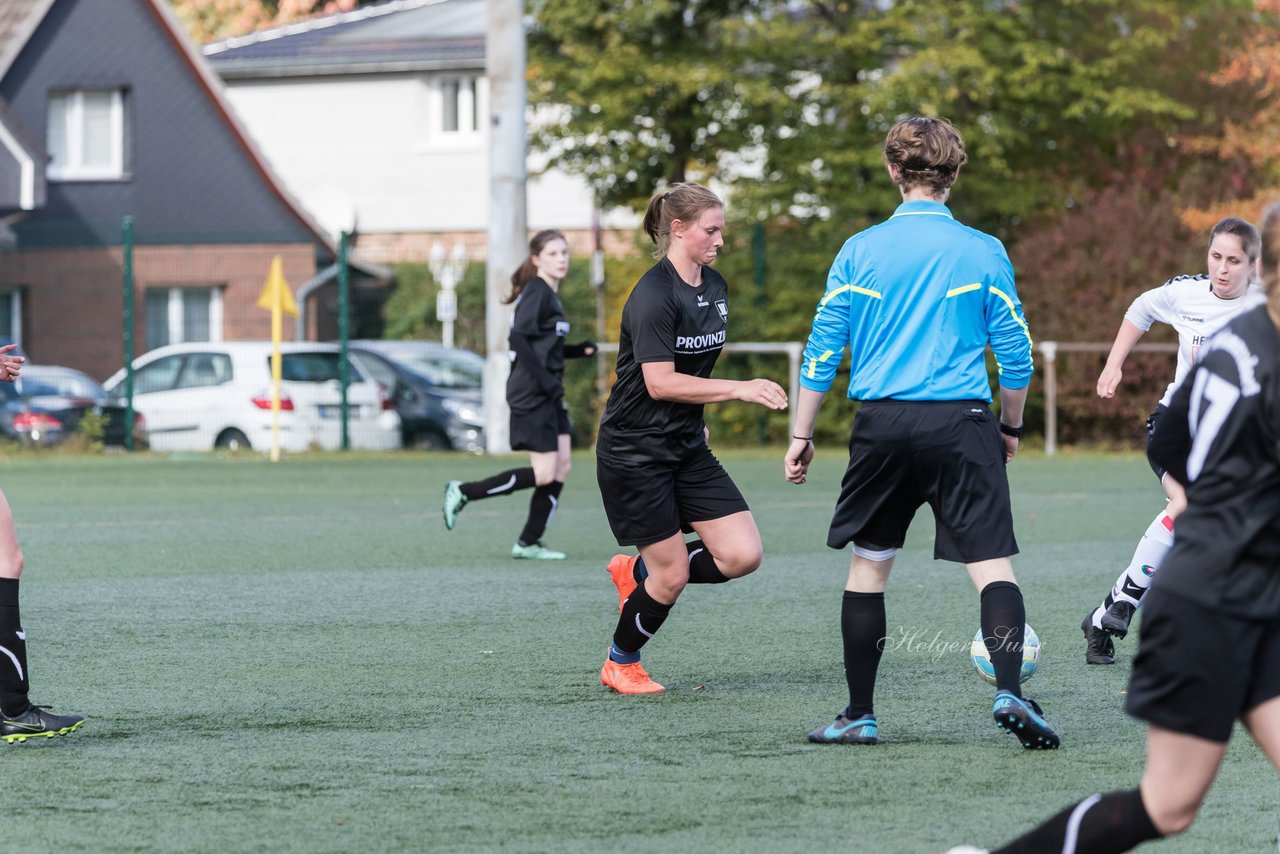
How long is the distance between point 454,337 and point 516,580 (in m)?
20.0

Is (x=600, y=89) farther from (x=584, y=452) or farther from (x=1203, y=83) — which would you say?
(x=1203, y=83)

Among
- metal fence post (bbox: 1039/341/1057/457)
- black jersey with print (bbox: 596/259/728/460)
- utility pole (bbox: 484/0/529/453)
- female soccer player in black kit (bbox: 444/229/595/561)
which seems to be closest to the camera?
black jersey with print (bbox: 596/259/728/460)

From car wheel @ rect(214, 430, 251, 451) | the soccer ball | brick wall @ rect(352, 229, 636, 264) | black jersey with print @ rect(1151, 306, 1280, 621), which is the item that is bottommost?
car wheel @ rect(214, 430, 251, 451)

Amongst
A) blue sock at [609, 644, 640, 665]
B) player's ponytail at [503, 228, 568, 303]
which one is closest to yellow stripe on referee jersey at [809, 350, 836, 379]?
blue sock at [609, 644, 640, 665]

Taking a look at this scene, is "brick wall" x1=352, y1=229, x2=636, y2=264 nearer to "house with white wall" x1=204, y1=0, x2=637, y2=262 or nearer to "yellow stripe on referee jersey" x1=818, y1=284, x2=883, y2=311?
"house with white wall" x1=204, y1=0, x2=637, y2=262

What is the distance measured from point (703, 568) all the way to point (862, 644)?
1244 mm

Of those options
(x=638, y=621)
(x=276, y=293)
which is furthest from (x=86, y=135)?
(x=638, y=621)

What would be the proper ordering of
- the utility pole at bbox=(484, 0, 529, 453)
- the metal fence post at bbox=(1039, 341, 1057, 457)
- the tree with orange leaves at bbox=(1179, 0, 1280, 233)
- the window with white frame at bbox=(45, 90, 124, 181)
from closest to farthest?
the utility pole at bbox=(484, 0, 529, 453)
the metal fence post at bbox=(1039, 341, 1057, 457)
the tree with orange leaves at bbox=(1179, 0, 1280, 233)
the window with white frame at bbox=(45, 90, 124, 181)

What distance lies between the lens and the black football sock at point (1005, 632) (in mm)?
5648

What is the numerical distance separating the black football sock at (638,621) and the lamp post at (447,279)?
Result: 68.2 ft

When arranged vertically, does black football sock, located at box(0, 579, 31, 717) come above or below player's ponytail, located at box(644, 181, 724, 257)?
below

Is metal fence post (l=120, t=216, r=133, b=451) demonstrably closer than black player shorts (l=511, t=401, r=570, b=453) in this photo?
No

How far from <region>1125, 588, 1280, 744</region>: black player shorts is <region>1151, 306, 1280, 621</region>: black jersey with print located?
3 cm

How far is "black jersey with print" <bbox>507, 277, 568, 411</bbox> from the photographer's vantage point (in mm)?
10666
